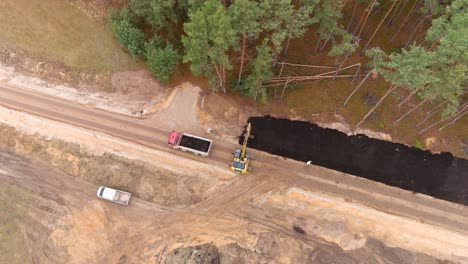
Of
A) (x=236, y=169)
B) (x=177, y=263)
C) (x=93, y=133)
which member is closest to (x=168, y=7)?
(x=93, y=133)

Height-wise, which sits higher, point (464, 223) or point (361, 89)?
point (361, 89)

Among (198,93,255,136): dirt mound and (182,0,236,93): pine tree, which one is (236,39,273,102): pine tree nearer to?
(198,93,255,136): dirt mound

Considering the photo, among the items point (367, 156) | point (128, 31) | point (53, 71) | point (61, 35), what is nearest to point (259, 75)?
point (367, 156)

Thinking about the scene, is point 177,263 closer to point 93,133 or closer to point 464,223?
point 93,133

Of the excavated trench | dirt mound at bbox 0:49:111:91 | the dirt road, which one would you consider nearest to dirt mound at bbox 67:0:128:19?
dirt mound at bbox 0:49:111:91

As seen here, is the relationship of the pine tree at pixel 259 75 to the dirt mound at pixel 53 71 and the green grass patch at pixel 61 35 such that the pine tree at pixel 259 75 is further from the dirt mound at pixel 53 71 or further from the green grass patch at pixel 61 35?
the dirt mound at pixel 53 71

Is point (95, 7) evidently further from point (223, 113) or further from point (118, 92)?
point (223, 113)

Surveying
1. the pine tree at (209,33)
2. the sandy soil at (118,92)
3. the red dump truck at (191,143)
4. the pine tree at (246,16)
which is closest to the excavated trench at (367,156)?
the red dump truck at (191,143)
